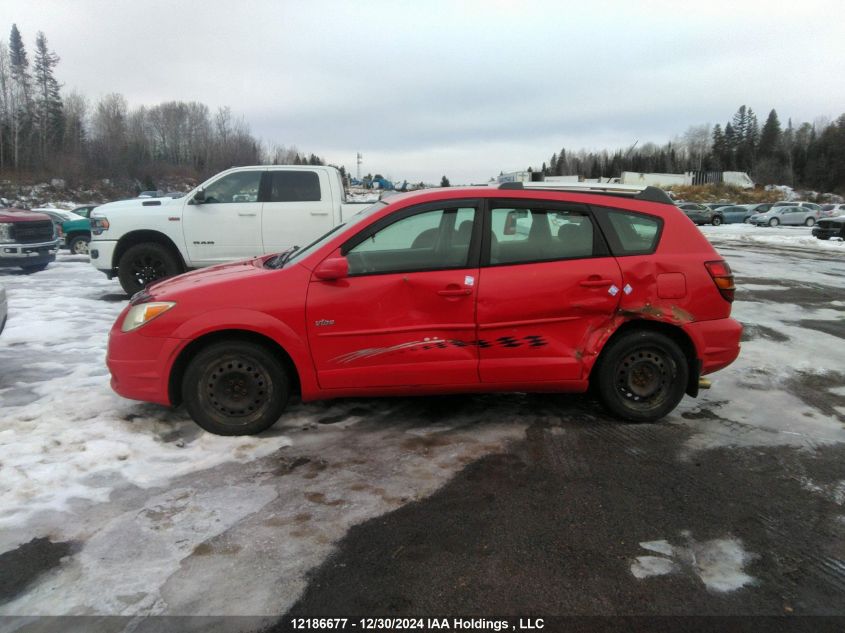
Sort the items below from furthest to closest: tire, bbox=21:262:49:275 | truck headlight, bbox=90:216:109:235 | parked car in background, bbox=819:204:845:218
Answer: parked car in background, bbox=819:204:845:218 < tire, bbox=21:262:49:275 < truck headlight, bbox=90:216:109:235

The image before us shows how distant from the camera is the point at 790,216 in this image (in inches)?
1673

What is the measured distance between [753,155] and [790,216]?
2975 inches

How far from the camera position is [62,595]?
8.25 ft

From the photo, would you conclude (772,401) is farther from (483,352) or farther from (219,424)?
(219,424)

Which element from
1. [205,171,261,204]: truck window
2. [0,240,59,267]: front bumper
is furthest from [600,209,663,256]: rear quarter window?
[0,240,59,267]: front bumper

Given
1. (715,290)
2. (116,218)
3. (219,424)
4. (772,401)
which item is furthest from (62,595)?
(116,218)

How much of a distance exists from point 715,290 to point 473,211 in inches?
75.7

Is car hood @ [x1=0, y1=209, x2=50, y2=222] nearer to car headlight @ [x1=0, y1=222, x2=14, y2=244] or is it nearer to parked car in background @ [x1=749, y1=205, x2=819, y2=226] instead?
car headlight @ [x1=0, y1=222, x2=14, y2=244]

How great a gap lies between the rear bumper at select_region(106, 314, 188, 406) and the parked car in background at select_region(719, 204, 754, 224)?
166 feet

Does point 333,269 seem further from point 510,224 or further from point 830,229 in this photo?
point 830,229

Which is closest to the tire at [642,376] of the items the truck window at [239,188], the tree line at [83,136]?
the truck window at [239,188]

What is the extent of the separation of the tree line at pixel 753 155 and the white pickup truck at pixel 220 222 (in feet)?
259

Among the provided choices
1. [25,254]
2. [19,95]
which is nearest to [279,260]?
[25,254]

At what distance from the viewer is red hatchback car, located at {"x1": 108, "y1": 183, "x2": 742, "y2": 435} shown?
13.2ft
